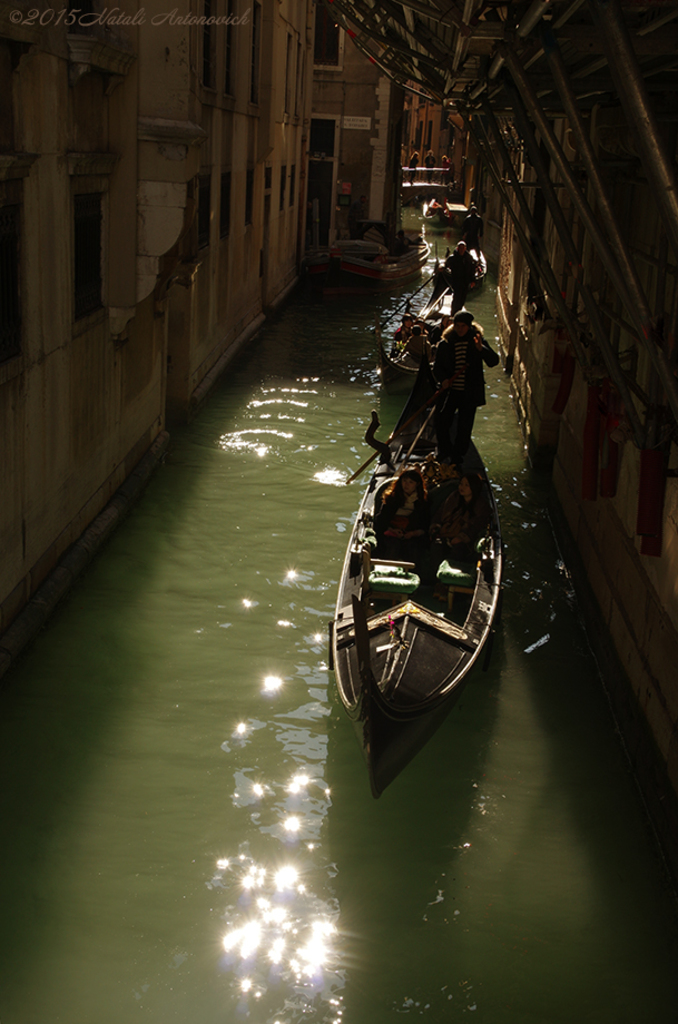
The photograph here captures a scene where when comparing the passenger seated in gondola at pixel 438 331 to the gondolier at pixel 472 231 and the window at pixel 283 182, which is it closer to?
the window at pixel 283 182

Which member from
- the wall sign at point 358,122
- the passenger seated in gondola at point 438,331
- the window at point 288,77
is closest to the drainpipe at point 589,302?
the passenger seated in gondola at point 438,331

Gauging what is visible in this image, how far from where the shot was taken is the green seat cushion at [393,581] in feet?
20.1

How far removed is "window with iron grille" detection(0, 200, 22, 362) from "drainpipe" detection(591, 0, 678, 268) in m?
3.29

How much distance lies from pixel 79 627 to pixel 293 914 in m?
2.89

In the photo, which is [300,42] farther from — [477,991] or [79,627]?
[477,991]

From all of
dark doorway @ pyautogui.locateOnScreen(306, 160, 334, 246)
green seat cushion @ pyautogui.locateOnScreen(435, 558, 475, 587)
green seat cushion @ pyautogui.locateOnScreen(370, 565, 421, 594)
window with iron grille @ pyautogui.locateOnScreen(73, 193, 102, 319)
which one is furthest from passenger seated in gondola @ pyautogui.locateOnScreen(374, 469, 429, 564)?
dark doorway @ pyautogui.locateOnScreen(306, 160, 334, 246)

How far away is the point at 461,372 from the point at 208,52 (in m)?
5.44

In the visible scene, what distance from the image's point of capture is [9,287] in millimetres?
5504

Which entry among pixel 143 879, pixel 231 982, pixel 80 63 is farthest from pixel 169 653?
pixel 80 63

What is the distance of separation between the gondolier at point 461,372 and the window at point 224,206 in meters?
5.06

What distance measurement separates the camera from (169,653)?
21.0 feet

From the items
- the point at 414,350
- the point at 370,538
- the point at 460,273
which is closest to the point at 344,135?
the point at 460,273

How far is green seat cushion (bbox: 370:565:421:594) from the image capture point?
20.1 ft

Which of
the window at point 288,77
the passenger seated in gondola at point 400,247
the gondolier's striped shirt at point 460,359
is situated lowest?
the gondolier's striped shirt at point 460,359
